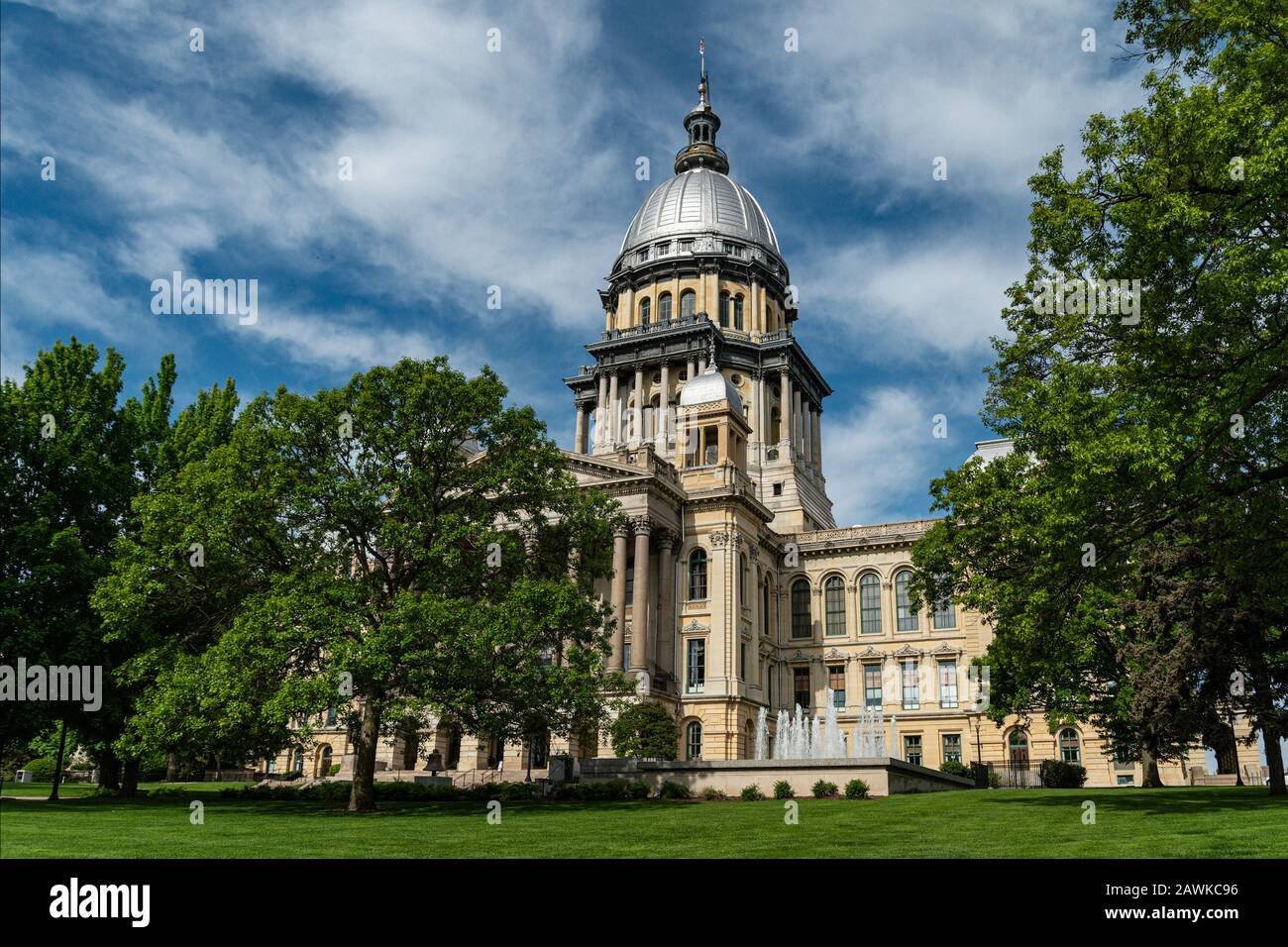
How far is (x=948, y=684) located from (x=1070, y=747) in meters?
8.37

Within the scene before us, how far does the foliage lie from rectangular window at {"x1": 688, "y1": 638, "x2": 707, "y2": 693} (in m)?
20.9

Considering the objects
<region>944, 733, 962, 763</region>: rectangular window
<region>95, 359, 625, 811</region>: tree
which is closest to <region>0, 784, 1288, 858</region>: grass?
<region>95, 359, 625, 811</region>: tree

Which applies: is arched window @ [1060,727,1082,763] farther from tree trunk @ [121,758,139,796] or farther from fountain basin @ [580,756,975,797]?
tree trunk @ [121,758,139,796]

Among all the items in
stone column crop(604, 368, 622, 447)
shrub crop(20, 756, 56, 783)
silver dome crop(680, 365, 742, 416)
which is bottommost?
shrub crop(20, 756, 56, 783)

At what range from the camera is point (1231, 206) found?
18156 millimetres

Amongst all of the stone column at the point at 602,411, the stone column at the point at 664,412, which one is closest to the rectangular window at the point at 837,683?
the stone column at the point at 664,412

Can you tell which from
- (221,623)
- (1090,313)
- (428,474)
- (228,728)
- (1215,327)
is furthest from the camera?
(221,623)

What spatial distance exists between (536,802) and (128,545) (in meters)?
14.8

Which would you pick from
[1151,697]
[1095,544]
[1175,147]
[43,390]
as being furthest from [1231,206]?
[43,390]

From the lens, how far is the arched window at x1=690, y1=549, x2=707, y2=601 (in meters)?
55.7

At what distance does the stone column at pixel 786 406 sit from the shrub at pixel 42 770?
183 feet

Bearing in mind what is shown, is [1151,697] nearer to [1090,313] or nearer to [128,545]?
[1090,313]

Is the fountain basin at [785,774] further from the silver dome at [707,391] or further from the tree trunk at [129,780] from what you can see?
the silver dome at [707,391]
